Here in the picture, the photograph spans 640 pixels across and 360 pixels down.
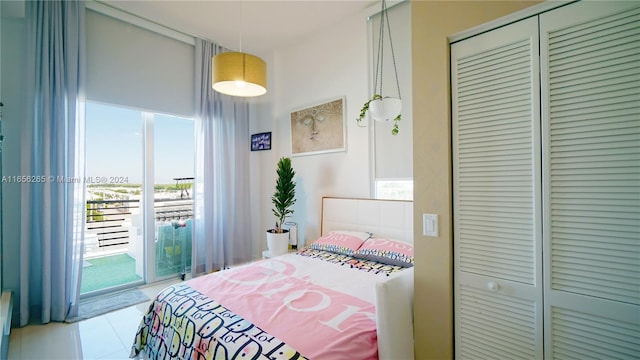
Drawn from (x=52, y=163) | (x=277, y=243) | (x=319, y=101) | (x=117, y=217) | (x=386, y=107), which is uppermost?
(x=319, y=101)

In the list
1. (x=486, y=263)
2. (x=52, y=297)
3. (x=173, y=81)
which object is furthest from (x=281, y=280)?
(x=173, y=81)

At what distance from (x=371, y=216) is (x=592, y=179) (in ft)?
6.85

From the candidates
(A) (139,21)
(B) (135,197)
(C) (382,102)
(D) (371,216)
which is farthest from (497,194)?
(A) (139,21)

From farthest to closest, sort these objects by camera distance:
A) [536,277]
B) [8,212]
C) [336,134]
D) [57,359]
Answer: [336,134], [8,212], [57,359], [536,277]

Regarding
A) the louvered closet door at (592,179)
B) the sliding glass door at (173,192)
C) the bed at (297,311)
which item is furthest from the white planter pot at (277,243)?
the louvered closet door at (592,179)

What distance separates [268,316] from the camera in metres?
1.56

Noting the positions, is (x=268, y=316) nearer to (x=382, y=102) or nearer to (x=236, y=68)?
(x=236, y=68)

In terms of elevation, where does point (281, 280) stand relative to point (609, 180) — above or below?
below

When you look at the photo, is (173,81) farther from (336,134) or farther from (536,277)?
(536,277)

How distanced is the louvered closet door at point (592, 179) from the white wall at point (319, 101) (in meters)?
2.07

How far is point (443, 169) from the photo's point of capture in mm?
1370

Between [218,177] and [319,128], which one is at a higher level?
[319,128]

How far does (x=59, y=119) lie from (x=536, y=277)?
13.0ft

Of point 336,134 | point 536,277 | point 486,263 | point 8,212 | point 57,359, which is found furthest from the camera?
point 336,134
